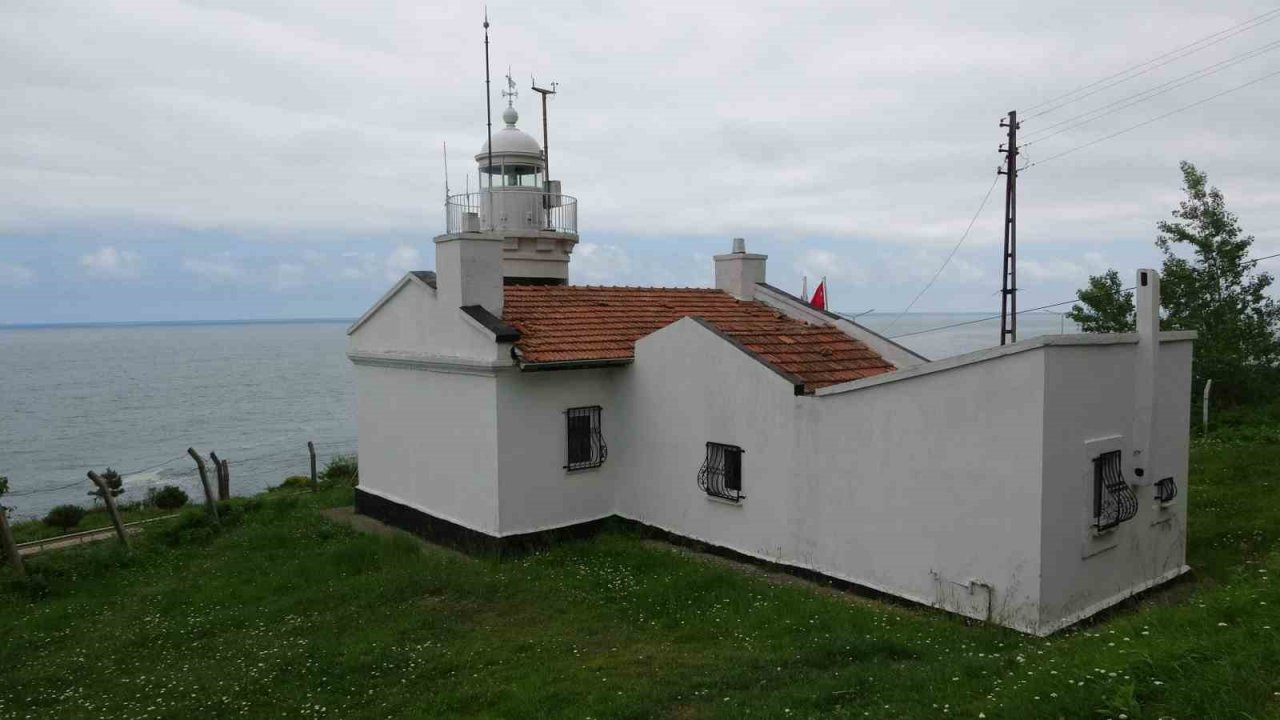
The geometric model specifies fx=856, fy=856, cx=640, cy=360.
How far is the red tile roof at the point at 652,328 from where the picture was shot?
42.2ft

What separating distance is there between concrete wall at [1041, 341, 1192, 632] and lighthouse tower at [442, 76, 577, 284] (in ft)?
40.5

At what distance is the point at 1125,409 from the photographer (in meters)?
9.95

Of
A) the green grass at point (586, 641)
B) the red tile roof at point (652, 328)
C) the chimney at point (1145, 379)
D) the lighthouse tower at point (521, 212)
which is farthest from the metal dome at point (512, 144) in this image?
the chimney at point (1145, 379)

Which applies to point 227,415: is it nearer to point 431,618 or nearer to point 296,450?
point 296,450

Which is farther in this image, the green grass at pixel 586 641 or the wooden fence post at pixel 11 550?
the wooden fence post at pixel 11 550

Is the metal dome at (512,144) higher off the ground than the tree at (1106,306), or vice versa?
the metal dome at (512,144)

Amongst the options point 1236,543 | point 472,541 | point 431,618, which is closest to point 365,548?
point 472,541

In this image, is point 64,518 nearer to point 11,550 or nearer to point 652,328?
point 11,550

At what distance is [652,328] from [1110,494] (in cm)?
772

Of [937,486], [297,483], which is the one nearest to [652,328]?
[937,486]

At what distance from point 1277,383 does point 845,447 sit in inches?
880

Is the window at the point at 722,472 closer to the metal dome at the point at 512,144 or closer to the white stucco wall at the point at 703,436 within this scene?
the white stucco wall at the point at 703,436

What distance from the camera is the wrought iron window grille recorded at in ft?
31.4

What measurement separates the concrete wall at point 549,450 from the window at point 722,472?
6.28ft
